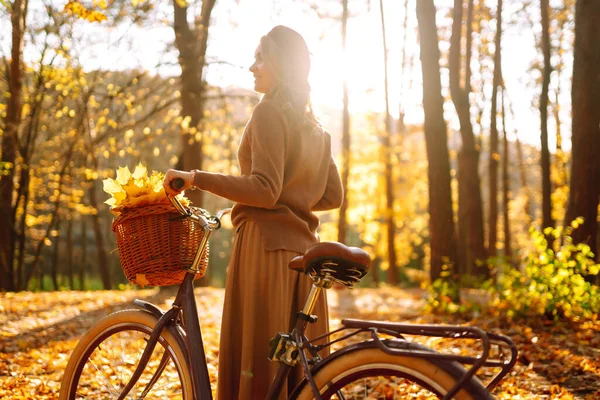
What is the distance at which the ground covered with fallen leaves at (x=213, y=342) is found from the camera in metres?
4.69

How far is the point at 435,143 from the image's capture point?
344 inches

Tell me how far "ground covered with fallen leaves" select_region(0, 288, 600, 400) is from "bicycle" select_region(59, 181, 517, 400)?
6.08ft

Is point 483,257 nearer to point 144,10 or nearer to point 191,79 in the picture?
point 191,79

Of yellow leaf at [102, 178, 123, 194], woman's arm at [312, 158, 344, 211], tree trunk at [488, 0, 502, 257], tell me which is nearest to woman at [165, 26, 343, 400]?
woman's arm at [312, 158, 344, 211]

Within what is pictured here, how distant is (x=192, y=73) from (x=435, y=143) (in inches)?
208

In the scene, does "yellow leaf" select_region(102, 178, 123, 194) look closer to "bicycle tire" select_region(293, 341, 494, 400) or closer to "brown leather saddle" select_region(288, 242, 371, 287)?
"brown leather saddle" select_region(288, 242, 371, 287)

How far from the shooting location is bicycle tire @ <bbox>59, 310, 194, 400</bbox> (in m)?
2.86

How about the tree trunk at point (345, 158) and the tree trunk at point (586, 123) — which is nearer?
the tree trunk at point (586, 123)

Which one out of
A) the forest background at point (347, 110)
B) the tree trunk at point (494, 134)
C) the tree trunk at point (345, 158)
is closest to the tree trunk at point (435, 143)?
the forest background at point (347, 110)

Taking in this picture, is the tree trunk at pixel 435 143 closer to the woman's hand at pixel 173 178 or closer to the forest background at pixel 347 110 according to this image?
the forest background at pixel 347 110

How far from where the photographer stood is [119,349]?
10.4 ft

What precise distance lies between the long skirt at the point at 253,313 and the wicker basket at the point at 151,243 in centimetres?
30

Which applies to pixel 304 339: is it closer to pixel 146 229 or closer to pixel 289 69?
pixel 146 229

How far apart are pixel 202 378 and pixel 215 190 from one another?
779 millimetres
